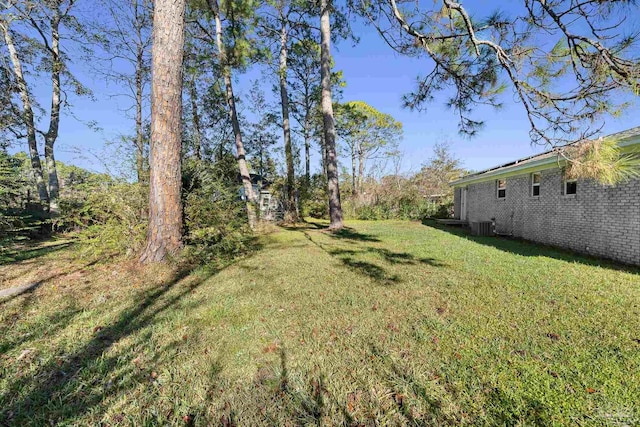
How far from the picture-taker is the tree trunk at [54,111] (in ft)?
36.4

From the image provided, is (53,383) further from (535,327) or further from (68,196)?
(68,196)

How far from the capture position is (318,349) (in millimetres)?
2488

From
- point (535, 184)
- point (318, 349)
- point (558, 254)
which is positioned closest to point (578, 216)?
point (558, 254)

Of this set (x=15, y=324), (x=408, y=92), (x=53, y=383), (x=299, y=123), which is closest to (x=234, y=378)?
(x=53, y=383)

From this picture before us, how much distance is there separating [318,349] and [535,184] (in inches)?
379

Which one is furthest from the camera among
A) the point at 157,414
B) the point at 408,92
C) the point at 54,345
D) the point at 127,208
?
the point at 127,208

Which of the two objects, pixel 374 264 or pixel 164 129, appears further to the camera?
pixel 374 264

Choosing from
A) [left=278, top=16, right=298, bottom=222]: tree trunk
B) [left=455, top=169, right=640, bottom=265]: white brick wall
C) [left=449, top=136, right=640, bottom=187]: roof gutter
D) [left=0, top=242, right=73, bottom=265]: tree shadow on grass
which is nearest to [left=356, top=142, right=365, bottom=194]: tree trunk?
[left=449, top=136, right=640, bottom=187]: roof gutter

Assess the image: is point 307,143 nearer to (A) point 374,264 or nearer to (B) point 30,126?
(B) point 30,126

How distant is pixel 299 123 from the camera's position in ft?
68.6

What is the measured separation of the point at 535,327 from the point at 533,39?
324cm

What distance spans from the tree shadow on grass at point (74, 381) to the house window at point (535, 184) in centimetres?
1064

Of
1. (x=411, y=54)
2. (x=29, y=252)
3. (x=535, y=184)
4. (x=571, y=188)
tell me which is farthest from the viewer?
(x=535, y=184)

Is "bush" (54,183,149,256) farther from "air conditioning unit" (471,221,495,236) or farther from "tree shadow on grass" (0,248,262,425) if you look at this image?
"air conditioning unit" (471,221,495,236)
